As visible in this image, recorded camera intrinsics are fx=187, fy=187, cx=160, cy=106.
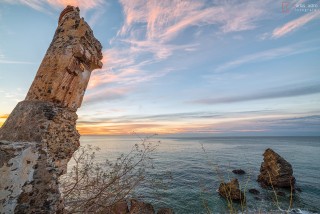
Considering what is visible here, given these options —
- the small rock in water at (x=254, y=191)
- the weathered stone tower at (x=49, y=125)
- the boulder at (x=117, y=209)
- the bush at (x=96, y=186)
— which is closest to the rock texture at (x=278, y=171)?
the small rock in water at (x=254, y=191)

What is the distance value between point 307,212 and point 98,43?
25.7m

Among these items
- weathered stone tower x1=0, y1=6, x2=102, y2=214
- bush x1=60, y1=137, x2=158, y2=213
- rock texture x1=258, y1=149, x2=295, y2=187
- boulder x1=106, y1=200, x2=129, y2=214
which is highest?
weathered stone tower x1=0, y1=6, x2=102, y2=214

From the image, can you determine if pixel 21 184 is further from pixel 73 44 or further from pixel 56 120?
pixel 73 44

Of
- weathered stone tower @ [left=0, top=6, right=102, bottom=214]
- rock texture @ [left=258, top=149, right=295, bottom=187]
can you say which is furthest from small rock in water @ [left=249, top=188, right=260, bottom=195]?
weathered stone tower @ [left=0, top=6, right=102, bottom=214]

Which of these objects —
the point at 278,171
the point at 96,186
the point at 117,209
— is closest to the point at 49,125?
the point at 96,186

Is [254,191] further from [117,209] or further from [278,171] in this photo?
[117,209]

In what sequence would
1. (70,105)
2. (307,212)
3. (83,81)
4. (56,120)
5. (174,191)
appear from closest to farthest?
(56,120), (70,105), (83,81), (307,212), (174,191)

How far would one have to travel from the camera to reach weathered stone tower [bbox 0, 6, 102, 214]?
6.81 feet

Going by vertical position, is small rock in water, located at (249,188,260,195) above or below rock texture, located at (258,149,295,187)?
below

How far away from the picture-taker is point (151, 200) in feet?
68.8

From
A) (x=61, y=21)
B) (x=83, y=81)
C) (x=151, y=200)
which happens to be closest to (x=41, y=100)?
(x=83, y=81)

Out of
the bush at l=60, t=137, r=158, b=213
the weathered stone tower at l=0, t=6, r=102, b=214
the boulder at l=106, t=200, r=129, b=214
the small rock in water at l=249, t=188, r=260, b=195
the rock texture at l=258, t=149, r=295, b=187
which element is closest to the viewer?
the weathered stone tower at l=0, t=6, r=102, b=214

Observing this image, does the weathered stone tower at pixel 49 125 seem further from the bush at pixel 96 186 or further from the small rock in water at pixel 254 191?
the small rock in water at pixel 254 191

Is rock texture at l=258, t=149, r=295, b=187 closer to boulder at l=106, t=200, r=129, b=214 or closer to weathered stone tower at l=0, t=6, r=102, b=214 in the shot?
boulder at l=106, t=200, r=129, b=214
